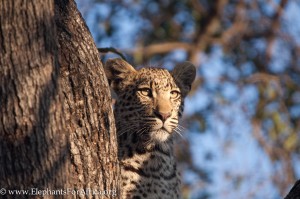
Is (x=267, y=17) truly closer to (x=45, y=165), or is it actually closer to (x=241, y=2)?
(x=241, y=2)

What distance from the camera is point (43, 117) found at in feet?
16.4

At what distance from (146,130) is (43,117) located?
9.95ft

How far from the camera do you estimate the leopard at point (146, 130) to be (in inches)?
310

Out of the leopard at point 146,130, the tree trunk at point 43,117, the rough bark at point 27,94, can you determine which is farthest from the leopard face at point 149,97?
the rough bark at point 27,94

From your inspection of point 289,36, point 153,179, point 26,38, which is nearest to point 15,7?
point 26,38

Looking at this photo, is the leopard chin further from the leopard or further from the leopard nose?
the leopard nose

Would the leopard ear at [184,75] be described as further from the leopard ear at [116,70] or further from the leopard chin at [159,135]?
the leopard chin at [159,135]

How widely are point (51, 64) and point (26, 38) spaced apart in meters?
0.25

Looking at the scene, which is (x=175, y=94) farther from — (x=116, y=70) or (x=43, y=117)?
(x=43, y=117)

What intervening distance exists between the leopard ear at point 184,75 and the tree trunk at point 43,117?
11.3 feet

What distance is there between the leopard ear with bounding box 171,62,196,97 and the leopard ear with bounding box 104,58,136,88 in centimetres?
57

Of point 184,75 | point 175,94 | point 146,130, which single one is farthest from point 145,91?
point 184,75

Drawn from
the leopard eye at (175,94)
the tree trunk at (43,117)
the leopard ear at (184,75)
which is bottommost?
the tree trunk at (43,117)

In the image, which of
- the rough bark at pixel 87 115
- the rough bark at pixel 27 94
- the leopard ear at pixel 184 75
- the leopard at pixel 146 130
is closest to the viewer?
Result: the rough bark at pixel 27 94
